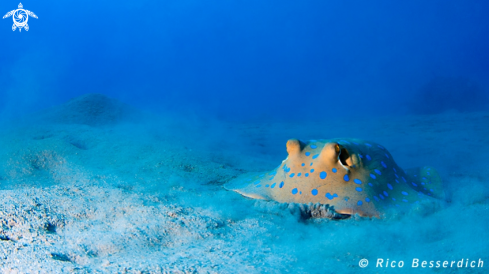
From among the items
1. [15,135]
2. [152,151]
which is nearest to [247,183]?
[152,151]

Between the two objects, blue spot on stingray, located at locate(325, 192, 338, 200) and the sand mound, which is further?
the sand mound

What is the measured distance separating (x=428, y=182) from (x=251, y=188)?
2280mm

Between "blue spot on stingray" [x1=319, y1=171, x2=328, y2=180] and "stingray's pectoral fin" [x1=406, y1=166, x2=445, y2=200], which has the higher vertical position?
"stingray's pectoral fin" [x1=406, y1=166, x2=445, y2=200]

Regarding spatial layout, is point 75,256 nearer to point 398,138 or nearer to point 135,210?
point 135,210

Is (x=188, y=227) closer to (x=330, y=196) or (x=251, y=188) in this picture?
(x=251, y=188)

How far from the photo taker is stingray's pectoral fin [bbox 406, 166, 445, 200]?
337 cm

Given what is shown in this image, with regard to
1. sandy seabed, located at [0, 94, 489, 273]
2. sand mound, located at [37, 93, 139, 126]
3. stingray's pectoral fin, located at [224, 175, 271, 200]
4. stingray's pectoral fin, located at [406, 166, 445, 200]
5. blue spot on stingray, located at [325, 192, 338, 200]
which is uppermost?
sand mound, located at [37, 93, 139, 126]

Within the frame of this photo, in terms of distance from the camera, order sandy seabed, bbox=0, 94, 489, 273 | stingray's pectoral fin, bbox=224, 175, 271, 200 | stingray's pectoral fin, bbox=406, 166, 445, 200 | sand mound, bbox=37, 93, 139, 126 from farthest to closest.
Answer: sand mound, bbox=37, 93, 139, 126
stingray's pectoral fin, bbox=406, 166, 445, 200
stingray's pectoral fin, bbox=224, 175, 271, 200
sandy seabed, bbox=0, 94, 489, 273

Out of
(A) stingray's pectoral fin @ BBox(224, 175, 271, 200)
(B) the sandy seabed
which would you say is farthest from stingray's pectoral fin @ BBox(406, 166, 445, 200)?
(A) stingray's pectoral fin @ BBox(224, 175, 271, 200)

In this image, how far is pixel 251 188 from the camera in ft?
11.1

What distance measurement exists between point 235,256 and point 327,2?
102275 millimetres

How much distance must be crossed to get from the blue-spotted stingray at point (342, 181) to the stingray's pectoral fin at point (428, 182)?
0.05 feet

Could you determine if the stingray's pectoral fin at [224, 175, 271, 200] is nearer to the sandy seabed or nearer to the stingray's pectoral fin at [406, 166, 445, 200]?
the sandy seabed

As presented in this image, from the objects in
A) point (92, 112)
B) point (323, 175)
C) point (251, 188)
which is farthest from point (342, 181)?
point (92, 112)
